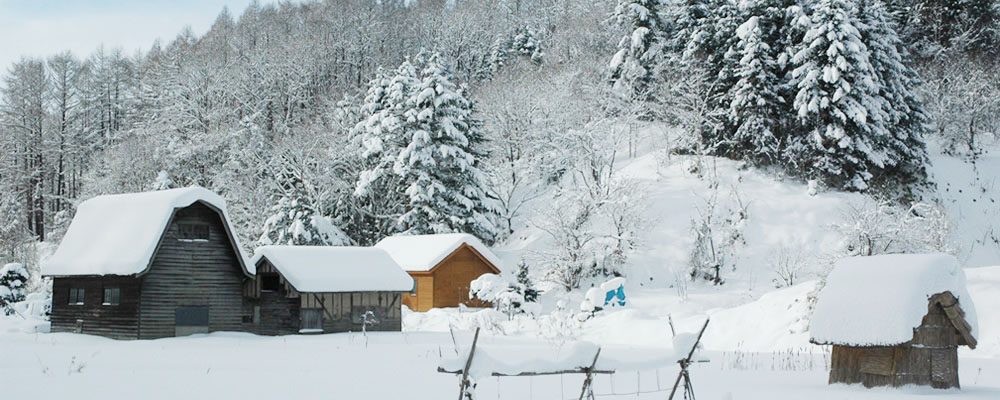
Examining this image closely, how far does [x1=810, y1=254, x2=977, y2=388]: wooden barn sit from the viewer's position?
14133mm

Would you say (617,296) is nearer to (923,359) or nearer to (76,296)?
(76,296)

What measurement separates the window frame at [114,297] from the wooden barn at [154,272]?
33 millimetres

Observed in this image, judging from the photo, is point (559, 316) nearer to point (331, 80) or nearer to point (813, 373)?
point (813, 373)

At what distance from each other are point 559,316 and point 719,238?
541 inches

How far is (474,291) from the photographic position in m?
38.9

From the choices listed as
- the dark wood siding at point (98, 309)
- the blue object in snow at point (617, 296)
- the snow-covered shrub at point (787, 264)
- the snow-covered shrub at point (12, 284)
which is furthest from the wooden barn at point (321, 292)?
the snow-covered shrub at point (787, 264)

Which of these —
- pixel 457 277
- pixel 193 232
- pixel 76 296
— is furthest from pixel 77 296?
pixel 457 277

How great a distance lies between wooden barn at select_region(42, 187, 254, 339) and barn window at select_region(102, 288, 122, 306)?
0.03m

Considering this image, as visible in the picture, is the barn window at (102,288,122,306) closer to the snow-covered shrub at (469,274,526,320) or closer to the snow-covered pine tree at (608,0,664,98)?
the snow-covered shrub at (469,274,526,320)

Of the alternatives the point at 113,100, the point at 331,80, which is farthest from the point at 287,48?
the point at 113,100

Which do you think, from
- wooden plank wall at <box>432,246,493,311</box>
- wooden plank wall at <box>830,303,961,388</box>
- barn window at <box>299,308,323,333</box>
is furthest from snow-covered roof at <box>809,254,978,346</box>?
wooden plank wall at <box>432,246,493,311</box>

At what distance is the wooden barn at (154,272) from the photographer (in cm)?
2845

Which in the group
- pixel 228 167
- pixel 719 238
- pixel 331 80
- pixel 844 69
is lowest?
pixel 719 238

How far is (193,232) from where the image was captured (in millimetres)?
29703
